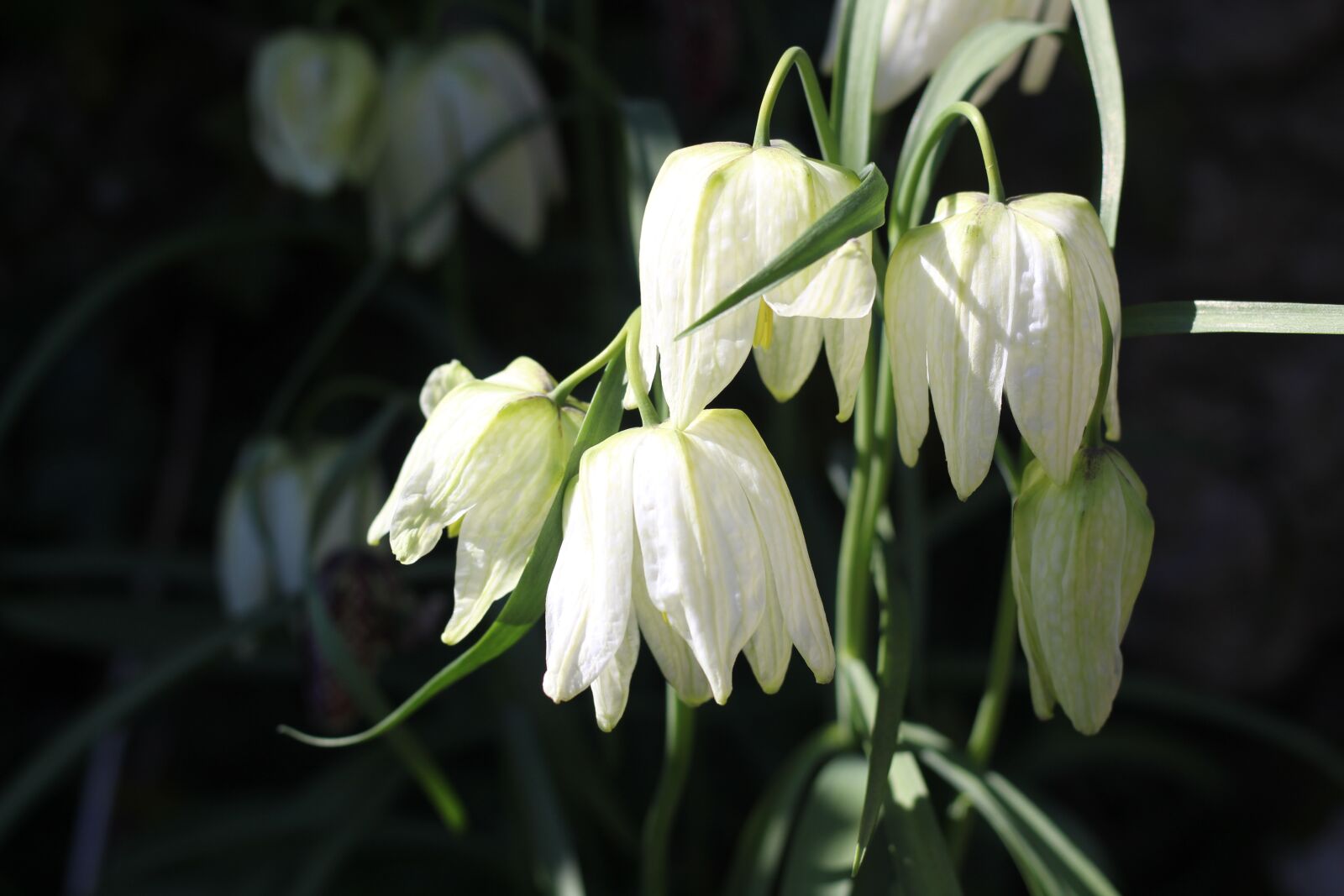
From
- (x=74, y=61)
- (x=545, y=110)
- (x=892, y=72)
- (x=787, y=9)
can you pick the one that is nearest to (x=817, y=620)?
(x=892, y=72)

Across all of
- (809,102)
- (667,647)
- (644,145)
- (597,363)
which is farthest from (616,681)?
(644,145)

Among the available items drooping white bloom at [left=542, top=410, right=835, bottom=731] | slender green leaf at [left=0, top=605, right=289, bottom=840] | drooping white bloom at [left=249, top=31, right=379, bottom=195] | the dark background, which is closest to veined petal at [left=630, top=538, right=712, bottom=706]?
drooping white bloom at [left=542, top=410, right=835, bottom=731]

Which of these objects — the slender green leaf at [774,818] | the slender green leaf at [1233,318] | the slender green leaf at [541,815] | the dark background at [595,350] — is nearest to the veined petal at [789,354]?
the slender green leaf at [1233,318]

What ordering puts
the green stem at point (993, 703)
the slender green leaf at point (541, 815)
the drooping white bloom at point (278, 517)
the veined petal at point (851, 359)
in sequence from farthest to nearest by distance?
the drooping white bloom at point (278, 517)
the slender green leaf at point (541, 815)
the green stem at point (993, 703)
the veined petal at point (851, 359)

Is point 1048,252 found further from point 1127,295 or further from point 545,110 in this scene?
point 1127,295

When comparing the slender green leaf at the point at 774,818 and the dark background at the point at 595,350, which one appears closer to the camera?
the slender green leaf at the point at 774,818

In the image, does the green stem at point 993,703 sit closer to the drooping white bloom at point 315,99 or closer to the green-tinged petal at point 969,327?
the green-tinged petal at point 969,327

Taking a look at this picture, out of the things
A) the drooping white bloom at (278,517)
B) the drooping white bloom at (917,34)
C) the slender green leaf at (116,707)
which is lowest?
the slender green leaf at (116,707)

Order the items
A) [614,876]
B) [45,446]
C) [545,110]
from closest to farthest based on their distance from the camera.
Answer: [545,110]
[614,876]
[45,446]
